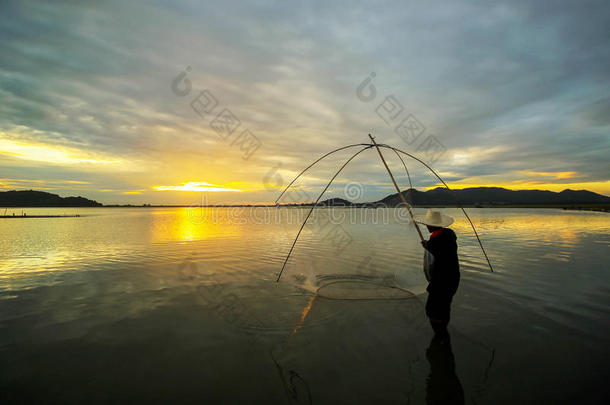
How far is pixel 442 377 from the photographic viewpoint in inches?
176

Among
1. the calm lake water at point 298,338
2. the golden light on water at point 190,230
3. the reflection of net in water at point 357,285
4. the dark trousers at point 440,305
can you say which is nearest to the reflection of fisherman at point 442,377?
the calm lake water at point 298,338

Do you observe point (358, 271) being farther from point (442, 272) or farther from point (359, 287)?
point (442, 272)

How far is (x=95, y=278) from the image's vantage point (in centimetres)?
1074

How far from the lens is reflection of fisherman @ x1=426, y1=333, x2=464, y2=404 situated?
→ 407cm

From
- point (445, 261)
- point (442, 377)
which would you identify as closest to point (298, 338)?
point (442, 377)

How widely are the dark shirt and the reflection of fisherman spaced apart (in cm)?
108

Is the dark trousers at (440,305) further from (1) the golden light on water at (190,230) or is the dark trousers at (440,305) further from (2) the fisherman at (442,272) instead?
(1) the golden light on water at (190,230)

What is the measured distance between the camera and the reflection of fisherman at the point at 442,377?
407 cm

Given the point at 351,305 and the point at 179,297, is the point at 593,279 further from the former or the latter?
the point at 179,297

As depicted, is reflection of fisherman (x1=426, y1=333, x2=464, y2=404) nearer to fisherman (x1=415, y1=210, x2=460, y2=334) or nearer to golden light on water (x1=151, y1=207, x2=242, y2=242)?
fisherman (x1=415, y1=210, x2=460, y2=334)

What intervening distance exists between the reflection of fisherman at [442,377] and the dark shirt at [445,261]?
108 cm

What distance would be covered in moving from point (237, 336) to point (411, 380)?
11.2 feet

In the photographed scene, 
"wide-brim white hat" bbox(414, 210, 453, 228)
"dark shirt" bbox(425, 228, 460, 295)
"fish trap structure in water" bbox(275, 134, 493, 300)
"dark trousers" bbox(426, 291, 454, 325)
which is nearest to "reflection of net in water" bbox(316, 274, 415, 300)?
"fish trap structure in water" bbox(275, 134, 493, 300)

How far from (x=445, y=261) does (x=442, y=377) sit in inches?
72.2
